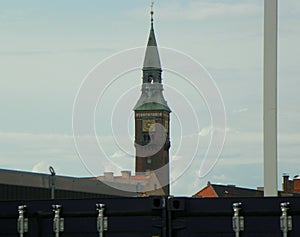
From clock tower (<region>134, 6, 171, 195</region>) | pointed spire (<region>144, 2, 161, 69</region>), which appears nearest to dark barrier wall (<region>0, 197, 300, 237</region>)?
pointed spire (<region>144, 2, 161, 69</region>)

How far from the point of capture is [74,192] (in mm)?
67438

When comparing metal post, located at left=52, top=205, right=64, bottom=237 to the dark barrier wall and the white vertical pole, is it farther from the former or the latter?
the white vertical pole

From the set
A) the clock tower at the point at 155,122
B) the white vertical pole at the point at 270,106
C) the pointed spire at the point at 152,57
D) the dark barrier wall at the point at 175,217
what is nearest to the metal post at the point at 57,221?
the dark barrier wall at the point at 175,217

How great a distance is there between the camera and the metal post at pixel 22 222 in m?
17.1

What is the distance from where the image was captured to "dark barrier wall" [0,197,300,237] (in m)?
15.3

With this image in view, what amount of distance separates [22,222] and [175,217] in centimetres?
287

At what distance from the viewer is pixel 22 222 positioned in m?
17.1

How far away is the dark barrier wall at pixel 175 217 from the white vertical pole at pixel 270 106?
2.10 m

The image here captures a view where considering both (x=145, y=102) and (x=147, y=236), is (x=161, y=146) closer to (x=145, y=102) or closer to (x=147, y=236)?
(x=145, y=102)

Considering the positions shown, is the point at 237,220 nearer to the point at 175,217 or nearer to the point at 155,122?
the point at 175,217

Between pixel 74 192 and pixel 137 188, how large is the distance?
69.9ft

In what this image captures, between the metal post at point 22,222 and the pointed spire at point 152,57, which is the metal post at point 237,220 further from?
the pointed spire at point 152,57

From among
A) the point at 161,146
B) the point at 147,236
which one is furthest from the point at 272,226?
the point at 161,146

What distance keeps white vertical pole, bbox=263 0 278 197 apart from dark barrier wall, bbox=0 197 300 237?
6.90ft
